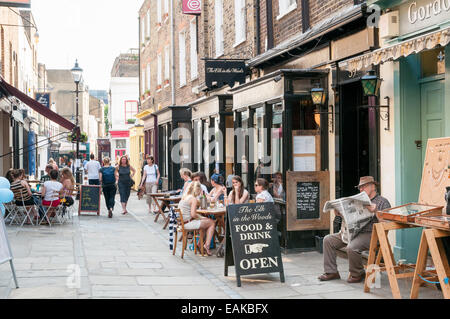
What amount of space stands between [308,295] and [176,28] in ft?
61.1

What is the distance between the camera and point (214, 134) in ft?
58.9

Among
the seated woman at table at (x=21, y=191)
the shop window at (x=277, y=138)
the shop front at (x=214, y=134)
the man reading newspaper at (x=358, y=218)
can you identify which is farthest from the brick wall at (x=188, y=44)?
the man reading newspaper at (x=358, y=218)

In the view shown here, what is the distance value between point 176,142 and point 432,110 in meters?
15.2

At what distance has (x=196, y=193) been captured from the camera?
10727mm

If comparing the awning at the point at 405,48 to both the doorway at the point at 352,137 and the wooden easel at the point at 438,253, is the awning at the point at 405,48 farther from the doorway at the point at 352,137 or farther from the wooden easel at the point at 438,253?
the wooden easel at the point at 438,253

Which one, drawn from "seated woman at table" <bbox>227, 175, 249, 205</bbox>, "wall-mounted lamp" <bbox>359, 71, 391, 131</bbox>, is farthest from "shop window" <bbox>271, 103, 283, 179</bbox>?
"wall-mounted lamp" <bbox>359, 71, 391, 131</bbox>

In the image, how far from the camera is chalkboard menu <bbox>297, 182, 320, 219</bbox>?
1048cm

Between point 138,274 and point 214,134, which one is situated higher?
point 214,134

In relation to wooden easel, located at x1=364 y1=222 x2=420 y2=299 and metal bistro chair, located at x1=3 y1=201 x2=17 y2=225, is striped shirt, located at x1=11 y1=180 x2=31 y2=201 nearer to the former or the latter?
metal bistro chair, located at x1=3 y1=201 x2=17 y2=225

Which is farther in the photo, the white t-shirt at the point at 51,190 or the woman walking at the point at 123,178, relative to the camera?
the woman walking at the point at 123,178

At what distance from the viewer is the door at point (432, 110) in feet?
26.5

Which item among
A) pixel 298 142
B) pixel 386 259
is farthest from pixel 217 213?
Result: pixel 386 259

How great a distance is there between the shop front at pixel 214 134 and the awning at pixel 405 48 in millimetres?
8410

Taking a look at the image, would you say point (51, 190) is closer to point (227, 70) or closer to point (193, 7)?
point (227, 70)
